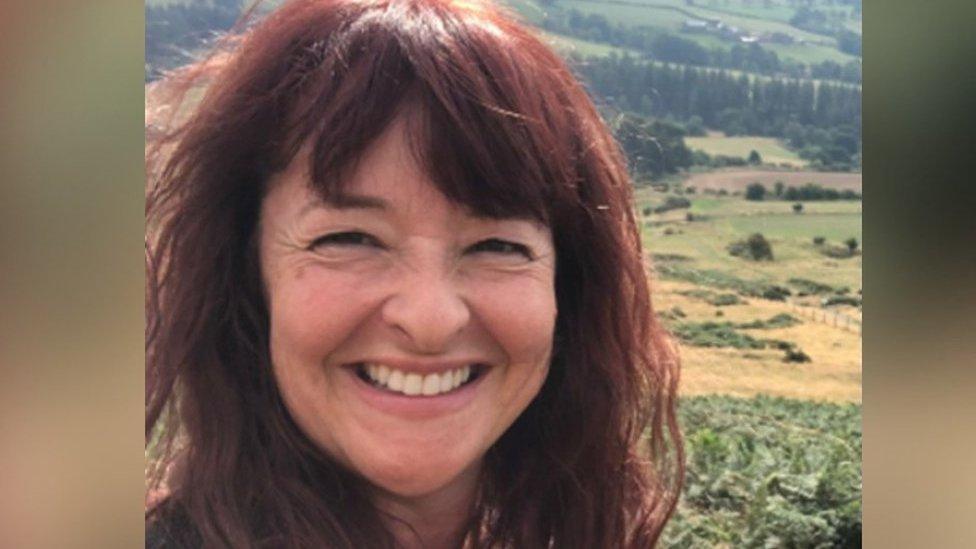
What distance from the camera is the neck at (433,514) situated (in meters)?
2.14

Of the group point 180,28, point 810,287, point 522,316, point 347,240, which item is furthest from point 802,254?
A: point 180,28

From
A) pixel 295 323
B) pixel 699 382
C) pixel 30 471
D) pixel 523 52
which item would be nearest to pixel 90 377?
pixel 30 471

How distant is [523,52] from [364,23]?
266 mm

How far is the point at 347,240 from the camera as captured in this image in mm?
1952

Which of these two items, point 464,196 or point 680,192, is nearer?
point 464,196

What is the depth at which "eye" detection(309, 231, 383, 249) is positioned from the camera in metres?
1.95

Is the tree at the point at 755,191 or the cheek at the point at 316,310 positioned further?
the tree at the point at 755,191

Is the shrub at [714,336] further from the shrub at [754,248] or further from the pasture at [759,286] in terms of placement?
the shrub at [754,248]

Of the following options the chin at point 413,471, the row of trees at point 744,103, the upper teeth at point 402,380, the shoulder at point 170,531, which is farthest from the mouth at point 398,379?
the row of trees at point 744,103

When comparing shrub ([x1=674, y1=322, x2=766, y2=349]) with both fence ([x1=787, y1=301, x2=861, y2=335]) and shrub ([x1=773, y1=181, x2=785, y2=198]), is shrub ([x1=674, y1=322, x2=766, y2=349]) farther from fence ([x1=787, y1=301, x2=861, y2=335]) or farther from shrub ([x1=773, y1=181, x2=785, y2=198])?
shrub ([x1=773, y1=181, x2=785, y2=198])

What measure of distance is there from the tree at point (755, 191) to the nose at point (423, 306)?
616 mm

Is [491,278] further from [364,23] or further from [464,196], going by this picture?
[364,23]

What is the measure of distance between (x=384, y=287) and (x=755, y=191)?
0.73 meters

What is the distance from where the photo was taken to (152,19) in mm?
2072
